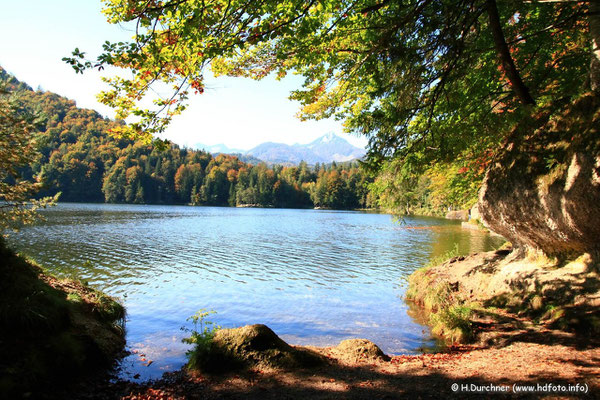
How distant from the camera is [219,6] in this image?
5.53m

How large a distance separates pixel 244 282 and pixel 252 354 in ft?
37.6

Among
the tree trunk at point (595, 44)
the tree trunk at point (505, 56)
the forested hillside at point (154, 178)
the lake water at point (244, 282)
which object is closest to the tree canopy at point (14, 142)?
the lake water at point (244, 282)

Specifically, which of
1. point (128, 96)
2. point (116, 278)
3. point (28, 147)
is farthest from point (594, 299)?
point (116, 278)

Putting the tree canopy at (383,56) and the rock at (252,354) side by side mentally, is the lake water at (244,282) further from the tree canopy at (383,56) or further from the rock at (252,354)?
the tree canopy at (383,56)

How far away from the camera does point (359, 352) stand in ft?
25.3

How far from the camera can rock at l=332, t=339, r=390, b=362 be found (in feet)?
24.6

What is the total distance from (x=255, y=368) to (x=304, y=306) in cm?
777

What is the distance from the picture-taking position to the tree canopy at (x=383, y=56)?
5.50 m

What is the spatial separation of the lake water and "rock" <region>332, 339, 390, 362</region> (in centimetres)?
195

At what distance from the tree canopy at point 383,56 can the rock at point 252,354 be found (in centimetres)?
463

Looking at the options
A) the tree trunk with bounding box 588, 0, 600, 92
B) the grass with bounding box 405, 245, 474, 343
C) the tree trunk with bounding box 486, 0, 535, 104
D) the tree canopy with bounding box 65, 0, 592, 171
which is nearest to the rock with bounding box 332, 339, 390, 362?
the grass with bounding box 405, 245, 474, 343

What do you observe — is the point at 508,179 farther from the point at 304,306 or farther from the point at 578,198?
the point at 304,306

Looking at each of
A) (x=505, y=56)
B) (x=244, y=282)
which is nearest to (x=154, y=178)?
(x=244, y=282)

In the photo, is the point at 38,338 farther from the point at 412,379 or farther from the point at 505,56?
the point at 505,56
